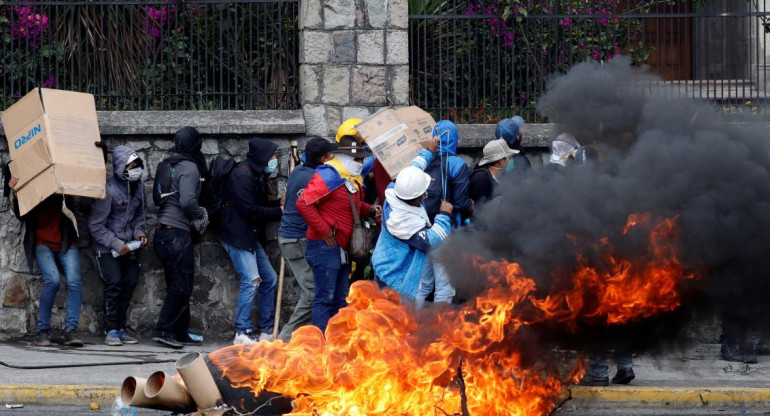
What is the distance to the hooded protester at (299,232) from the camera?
10.1 metres

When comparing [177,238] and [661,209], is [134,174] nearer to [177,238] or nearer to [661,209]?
[177,238]

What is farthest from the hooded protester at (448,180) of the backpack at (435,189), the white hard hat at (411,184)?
the white hard hat at (411,184)

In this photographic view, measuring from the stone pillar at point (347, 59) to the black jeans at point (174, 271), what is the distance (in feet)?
5.51

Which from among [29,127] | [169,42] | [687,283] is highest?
[169,42]

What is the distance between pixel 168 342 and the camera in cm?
1055

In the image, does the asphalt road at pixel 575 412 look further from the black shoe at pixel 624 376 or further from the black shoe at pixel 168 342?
the black shoe at pixel 168 342

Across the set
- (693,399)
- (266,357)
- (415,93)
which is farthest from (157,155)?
(693,399)

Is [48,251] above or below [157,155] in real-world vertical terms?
below

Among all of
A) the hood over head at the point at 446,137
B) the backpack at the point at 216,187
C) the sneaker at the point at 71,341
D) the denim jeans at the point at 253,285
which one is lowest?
the sneaker at the point at 71,341

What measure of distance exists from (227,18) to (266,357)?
5163mm

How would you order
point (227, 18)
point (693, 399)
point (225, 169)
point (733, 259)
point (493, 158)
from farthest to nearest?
point (227, 18) < point (225, 169) < point (493, 158) < point (693, 399) < point (733, 259)

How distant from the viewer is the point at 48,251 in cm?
1042

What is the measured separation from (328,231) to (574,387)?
236cm

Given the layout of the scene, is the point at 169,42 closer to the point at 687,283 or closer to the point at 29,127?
the point at 29,127
